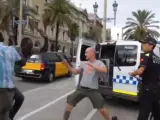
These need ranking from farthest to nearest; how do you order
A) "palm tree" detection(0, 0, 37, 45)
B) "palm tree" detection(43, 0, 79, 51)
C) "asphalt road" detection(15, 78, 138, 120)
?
"palm tree" detection(43, 0, 79, 51) → "palm tree" detection(0, 0, 37, 45) → "asphalt road" detection(15, 78, 138, 120)

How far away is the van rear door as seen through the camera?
26.6 feet

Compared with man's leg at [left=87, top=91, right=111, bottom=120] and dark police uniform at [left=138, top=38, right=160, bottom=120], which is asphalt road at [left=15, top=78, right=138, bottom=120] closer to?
man's leg at [left=87, top=91, right=111, bottom=120]

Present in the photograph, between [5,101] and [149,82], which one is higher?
[149,82]

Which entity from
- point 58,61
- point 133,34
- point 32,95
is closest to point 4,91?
point 32,95

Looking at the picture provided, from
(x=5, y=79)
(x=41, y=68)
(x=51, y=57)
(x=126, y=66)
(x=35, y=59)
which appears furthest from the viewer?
(x=51, y=57)

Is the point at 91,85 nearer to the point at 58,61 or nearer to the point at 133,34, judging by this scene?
the point at 58,61

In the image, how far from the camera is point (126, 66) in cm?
824

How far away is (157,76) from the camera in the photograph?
4.78m

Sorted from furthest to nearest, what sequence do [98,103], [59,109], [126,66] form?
1. [126,66]
2. [59,109]
3. [98,103]

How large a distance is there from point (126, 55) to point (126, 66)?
1.12 feet

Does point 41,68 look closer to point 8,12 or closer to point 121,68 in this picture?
point 121,68

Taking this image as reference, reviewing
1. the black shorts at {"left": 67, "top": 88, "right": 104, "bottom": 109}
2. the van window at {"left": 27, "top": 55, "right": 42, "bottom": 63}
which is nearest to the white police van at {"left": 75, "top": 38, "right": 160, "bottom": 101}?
the black shorts at {"left": 67, "top": 88, "right": 104, "bottom": 109}

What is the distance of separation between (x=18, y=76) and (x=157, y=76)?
1120 cm

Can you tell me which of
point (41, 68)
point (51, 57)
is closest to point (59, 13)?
point (51, 57)
